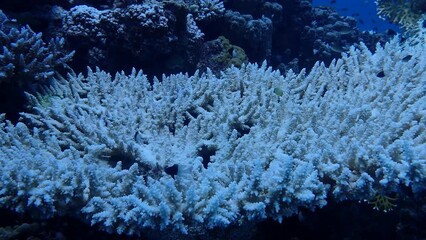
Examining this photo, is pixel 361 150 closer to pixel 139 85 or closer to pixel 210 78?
pixel 210 78

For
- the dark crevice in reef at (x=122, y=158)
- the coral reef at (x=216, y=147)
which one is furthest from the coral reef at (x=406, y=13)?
the dark crevice in reef at (x=122, y=158)

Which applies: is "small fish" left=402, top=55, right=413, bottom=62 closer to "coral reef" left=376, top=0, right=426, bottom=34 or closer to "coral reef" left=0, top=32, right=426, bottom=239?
"coral reef" left=0, top=32, right=426, bottom=239

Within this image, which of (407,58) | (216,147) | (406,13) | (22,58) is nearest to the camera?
(216,147)

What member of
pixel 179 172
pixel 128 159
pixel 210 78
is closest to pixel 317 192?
pixel 179 172

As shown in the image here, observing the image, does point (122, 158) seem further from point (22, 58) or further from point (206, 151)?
point (22, 58)

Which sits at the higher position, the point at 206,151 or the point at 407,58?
the point at 407,58

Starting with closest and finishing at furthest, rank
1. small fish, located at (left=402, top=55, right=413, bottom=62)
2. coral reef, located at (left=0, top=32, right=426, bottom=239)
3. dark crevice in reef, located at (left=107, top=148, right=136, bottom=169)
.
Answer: coral reef, located at (left=0, top=32, right=426, bottom=239) → dark crevice in reef, located at (left=107, top=148, right=136, bottom=169) → small fish, located at (left=402, top=55, right=413, bottom=62)

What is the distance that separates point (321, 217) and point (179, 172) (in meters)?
1.26

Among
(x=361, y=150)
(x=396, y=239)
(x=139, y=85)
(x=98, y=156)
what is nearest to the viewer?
(x=361, y=150)

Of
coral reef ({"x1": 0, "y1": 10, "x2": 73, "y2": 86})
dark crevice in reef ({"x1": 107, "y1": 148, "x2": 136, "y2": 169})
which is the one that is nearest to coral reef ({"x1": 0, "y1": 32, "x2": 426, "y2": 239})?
dark crevice in reef ({"x1": 107, "y1": 148, "x2": 136, "y2": 169})

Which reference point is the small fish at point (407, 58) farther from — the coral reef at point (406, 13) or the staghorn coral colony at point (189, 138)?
the coral reef at point (406, 13)

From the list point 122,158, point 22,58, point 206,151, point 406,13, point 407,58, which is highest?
point 406,13

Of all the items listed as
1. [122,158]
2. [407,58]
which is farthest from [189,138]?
[407,58]

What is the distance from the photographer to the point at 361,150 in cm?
257
